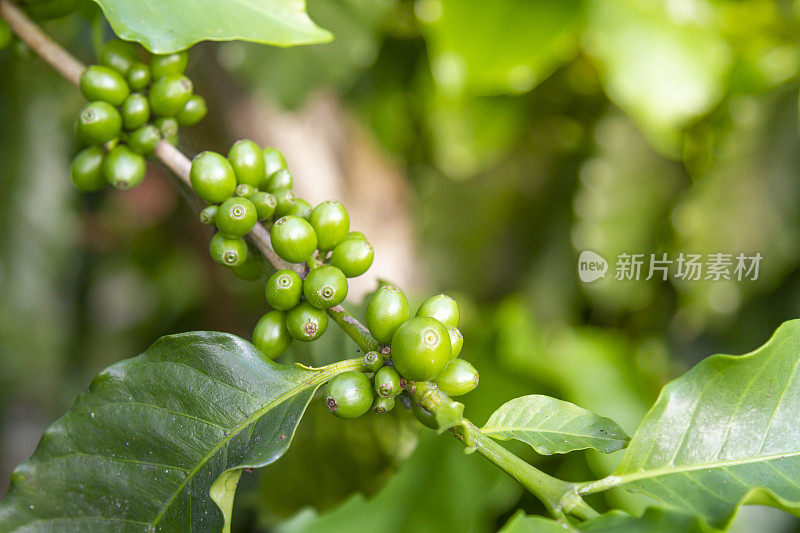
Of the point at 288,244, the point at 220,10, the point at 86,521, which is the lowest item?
the point at 86,521

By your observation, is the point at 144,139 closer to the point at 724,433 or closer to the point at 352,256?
the point at 352,256

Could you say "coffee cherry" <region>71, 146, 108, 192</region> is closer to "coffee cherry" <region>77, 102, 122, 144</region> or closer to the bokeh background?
"coffee cherry" <region>77, 102, 122, 144</region>

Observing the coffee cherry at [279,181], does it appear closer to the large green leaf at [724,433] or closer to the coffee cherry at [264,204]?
the coffee cherry at [264,204]

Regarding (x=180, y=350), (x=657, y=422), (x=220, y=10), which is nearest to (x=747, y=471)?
(x=657, y=422)

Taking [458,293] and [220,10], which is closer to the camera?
[220,10]

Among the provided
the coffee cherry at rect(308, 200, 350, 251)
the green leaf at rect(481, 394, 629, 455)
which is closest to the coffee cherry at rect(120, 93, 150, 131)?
the coffee cherry at rect(308, 200, 350, 251)

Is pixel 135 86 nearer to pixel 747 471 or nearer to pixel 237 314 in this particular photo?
pixel 747 471
